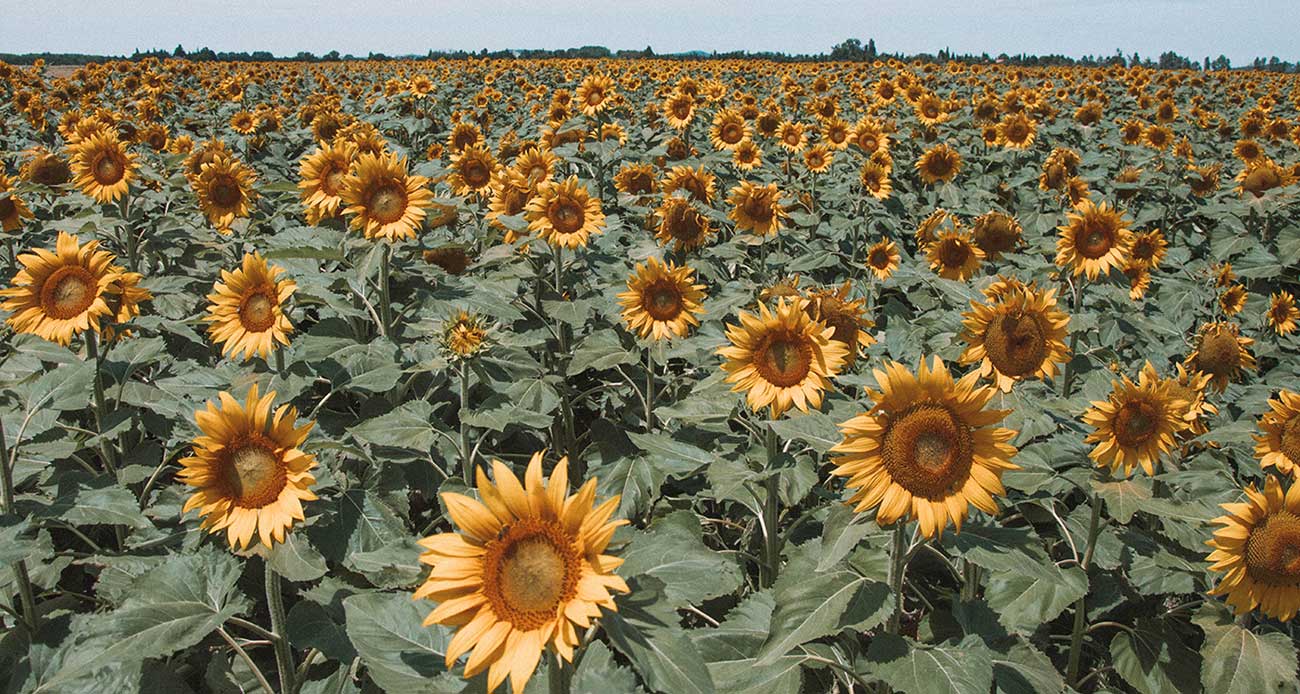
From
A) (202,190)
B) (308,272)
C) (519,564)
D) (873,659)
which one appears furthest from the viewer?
(202,190)

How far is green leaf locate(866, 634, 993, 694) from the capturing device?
7.14 feet

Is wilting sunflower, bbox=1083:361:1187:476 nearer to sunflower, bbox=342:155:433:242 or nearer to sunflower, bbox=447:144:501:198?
sunflower, bbox=342:155:433:242

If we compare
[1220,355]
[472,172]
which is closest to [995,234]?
[1220,355]

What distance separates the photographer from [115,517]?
253cm

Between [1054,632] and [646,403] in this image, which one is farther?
[646,403]

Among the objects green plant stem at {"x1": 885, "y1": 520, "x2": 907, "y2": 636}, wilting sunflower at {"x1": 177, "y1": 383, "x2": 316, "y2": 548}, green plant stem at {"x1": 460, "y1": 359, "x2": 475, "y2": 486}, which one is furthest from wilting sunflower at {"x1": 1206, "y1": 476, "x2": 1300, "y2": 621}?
wilting sunflower at {"x1": 177, "y1": 383, "x2": 316, "y2": 548}

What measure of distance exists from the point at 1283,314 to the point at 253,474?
736 centimetres

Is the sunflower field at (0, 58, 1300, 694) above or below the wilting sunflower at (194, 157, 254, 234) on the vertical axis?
below

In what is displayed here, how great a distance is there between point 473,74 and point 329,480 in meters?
21.3

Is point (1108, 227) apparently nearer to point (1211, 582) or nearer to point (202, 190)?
point (1211, 582)

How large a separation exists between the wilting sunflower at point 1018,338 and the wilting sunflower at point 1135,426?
1.02ft

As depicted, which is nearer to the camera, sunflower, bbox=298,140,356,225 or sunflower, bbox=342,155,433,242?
sunflower, bbox=342,155,433,242

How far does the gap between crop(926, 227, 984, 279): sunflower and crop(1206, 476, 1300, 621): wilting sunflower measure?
306 cm

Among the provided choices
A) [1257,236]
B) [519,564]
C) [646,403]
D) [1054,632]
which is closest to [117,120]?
[646,403]
